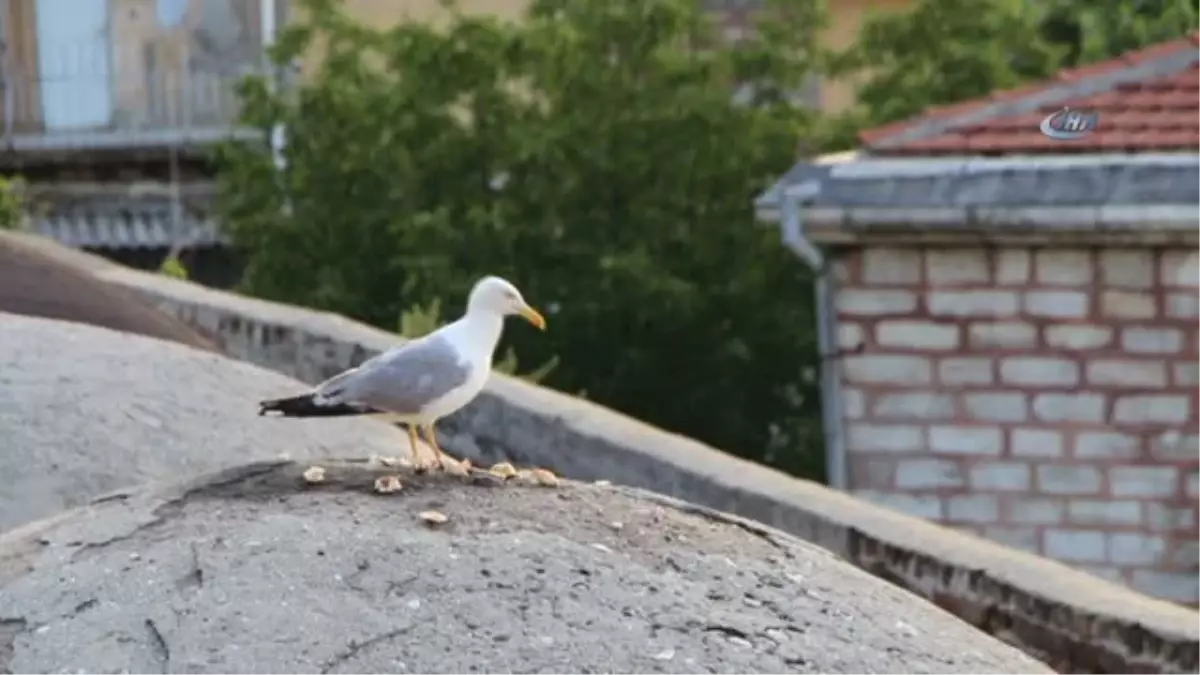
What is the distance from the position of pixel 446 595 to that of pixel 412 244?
9112 mm

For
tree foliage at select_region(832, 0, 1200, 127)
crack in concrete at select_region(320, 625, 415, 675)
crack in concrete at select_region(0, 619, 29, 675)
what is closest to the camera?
crack in concrete at select_region(320, 625, 415, 675)

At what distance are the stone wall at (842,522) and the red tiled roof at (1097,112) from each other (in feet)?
8.02

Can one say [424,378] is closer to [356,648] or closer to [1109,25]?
[356,648]

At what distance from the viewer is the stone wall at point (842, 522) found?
14.0 feet

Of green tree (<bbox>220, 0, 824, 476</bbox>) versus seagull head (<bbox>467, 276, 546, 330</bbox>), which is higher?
seagull head (<bbox>467, 276, 546, 330</bbox>)

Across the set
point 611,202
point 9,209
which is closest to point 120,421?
point 611,202

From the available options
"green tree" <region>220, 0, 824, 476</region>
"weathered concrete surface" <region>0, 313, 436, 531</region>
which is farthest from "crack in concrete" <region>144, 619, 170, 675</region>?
"green tree" <region>220, 0, 824, 476</region>

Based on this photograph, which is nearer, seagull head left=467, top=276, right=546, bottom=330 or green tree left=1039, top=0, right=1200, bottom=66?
seagull head left=467, top=276, right=546, bottom=330

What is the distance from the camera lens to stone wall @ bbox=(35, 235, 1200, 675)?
4273mm

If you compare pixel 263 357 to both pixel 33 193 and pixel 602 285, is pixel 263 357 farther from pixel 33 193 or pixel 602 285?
pixel 33 193

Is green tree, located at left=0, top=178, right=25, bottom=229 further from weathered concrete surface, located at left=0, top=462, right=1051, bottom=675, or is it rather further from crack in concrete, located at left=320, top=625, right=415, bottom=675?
crack in concrete, located at left=320, top=625, right=415, bottom=675

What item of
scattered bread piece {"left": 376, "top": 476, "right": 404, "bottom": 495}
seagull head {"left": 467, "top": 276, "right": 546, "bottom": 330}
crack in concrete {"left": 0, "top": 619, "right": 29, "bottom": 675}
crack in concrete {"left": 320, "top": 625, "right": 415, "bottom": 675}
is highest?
seagull head {"left": 467, "top": 276, "right": 546, "bottom": 330}

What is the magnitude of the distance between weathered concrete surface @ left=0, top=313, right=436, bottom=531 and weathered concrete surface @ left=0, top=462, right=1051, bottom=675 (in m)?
1.32

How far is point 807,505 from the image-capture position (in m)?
5.20
